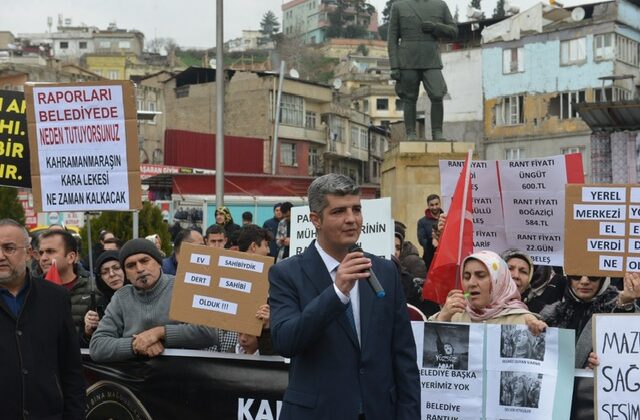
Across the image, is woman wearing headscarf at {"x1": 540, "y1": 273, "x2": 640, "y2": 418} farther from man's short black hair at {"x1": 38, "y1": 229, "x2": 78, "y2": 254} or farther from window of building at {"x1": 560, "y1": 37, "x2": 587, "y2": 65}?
window of building at {"x1": 560, "y1": 37, "x2": 587, "y2": 65}

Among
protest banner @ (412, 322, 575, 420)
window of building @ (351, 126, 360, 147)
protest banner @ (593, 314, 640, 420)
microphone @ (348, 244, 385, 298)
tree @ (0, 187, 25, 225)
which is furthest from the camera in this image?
window of building @ (351, 126, 360, 147)

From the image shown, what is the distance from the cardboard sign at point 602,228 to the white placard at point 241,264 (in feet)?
5.76

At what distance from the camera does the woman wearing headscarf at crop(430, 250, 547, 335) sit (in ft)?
19.7

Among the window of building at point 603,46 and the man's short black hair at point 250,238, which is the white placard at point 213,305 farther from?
the window of building at point 603,46

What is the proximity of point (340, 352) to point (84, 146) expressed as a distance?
14.9ft

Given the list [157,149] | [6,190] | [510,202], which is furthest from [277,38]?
[510,202]

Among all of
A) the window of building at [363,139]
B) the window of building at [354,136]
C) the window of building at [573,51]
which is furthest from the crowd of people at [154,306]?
the window of building at [363,139]

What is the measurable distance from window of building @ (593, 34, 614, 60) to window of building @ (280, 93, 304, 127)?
62.5ft

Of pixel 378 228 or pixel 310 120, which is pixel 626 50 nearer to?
pixel 310 120

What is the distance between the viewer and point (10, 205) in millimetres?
38031

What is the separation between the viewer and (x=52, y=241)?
789 centimetres

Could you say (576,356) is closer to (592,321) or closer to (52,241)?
(592,321)

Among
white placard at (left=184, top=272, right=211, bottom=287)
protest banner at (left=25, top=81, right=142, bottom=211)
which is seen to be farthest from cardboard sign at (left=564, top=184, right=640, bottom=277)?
protest banner at (left=25, top=81, right=142, bottom=211)

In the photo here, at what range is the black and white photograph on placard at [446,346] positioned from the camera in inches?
243
